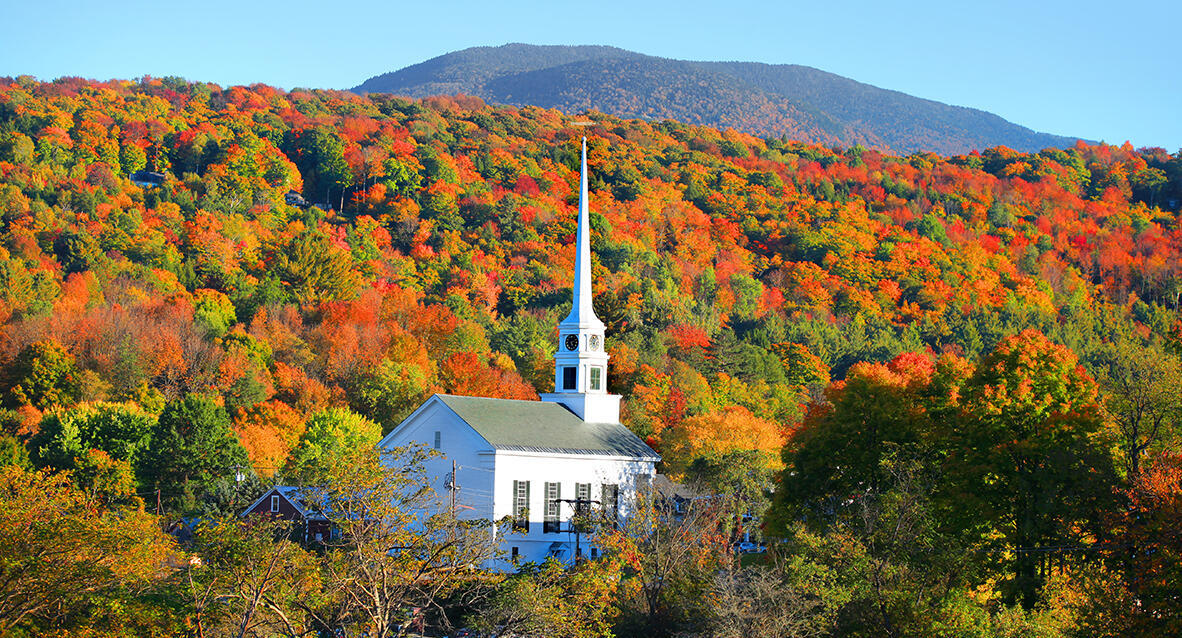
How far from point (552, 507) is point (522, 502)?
1444 millimetres

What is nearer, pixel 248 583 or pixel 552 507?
pixel 248 583

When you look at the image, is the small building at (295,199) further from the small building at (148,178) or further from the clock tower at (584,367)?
the clock tower at (584,367)

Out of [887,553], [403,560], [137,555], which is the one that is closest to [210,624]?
[137,555]

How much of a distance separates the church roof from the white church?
0.16 ft

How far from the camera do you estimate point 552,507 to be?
2141 inches

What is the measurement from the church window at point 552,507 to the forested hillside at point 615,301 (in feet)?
31.3

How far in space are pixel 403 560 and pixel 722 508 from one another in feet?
75.3

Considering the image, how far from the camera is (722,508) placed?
52844 millimetres

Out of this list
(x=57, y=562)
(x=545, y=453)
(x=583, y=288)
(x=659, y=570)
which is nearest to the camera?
(x=57, y=562)

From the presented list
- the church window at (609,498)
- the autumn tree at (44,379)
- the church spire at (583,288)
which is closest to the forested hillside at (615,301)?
the autumn tree at (44,379)

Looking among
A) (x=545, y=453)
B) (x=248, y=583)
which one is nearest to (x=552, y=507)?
(x=545, y=453)

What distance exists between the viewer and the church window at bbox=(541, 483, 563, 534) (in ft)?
177

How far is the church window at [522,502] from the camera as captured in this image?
173 feet

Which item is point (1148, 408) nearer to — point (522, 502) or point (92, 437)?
point (522, 502)
